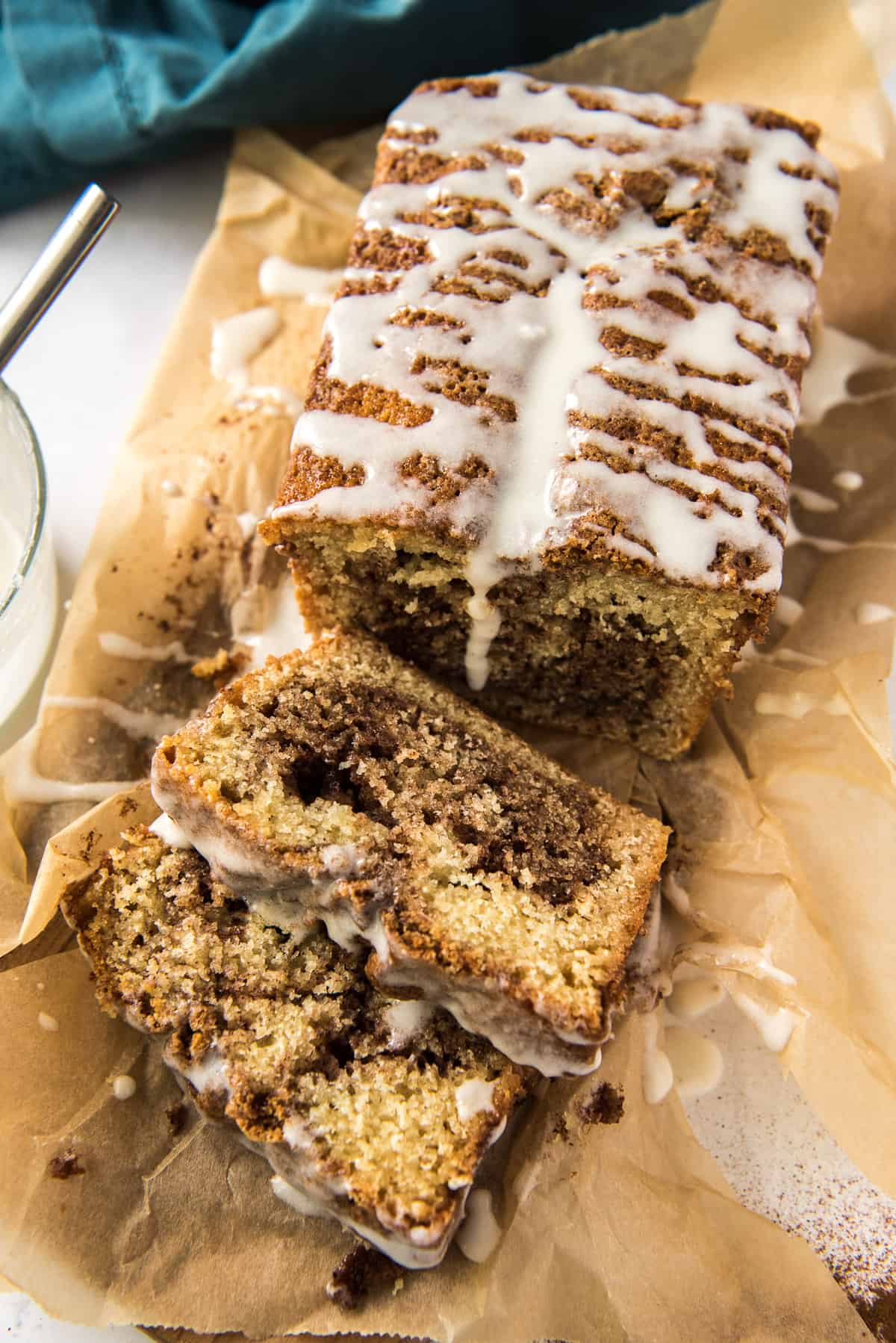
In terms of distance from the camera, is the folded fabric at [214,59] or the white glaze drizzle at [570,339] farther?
the folded fabric at [214,59]

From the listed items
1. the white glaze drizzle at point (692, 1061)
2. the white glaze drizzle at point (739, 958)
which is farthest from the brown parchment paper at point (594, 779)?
the white glaze drizzle at point (692, 1061)

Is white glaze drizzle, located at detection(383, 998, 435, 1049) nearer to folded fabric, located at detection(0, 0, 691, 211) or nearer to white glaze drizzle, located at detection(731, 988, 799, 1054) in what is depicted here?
white glaze drizzle, located at detection(731, 988, 799, 1054)

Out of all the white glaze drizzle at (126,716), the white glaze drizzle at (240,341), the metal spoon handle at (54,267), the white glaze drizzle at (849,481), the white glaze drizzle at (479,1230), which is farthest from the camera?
the white glaze drizzle at (240,341)

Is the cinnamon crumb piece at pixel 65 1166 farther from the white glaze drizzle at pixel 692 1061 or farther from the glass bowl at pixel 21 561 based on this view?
the white glaze drizzle at pixel 692 1061

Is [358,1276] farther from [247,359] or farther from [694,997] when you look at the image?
[247,359]

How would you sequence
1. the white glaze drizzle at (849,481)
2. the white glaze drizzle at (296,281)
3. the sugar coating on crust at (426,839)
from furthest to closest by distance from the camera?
the white glaze drizzle at (296,281) < the white glaze drizzle at (849,481) < the sugar coating on crust at (426,839)

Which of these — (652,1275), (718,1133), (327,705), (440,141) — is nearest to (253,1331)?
(652,1275)

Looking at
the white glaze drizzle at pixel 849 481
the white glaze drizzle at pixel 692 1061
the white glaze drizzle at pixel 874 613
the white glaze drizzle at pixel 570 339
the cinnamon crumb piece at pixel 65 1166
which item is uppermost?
the white glaze drizzle at pixel 570 339

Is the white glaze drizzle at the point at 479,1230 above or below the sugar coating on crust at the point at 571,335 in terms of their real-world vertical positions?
below
